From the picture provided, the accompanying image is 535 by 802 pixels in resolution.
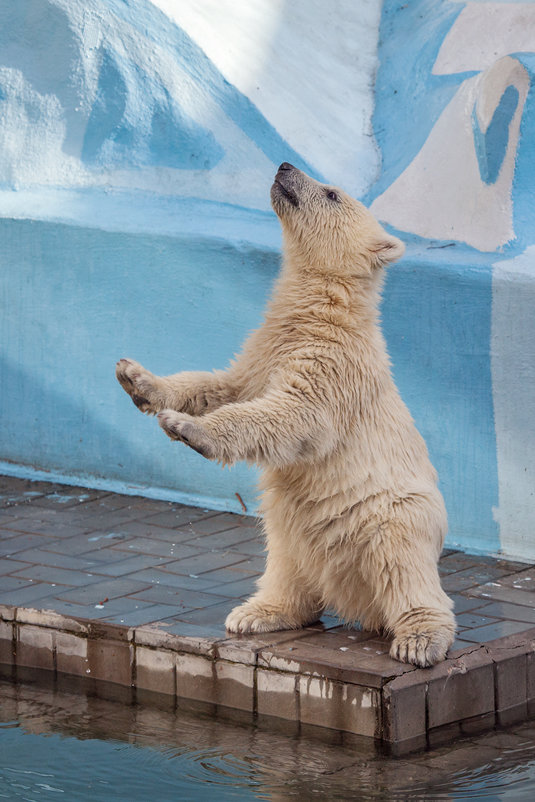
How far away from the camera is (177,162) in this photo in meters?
7.10

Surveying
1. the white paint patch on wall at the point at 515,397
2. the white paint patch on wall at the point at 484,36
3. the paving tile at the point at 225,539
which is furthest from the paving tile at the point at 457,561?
the white paint patch on wall at the point at 484,36

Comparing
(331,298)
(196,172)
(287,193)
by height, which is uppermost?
(196,172)

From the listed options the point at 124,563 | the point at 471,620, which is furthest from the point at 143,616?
the point at 471,620

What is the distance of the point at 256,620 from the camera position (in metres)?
4.58

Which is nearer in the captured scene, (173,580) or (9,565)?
(173,580)

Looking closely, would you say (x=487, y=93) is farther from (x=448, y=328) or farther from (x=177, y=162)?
(x=177, y=162)

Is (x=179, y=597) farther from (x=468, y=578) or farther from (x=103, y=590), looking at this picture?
(x=468, y=578)

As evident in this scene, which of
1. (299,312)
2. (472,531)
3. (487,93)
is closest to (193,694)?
(299,312)

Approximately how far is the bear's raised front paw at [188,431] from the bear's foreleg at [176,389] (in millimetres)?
442

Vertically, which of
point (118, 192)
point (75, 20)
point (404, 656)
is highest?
point (75, 20)

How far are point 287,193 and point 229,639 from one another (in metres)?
1.68

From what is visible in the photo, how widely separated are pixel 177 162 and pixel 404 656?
3.85m

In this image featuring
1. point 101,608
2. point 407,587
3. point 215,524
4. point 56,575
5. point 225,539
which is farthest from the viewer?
point 215,524

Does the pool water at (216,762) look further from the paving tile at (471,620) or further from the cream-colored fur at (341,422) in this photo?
the paving tile at (471,620)
